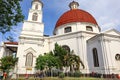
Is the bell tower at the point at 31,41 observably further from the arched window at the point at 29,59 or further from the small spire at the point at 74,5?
the small spire at the point at 74,5

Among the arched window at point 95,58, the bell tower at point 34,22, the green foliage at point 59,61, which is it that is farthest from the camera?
the bell tower at point 34,22

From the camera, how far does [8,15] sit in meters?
11.3

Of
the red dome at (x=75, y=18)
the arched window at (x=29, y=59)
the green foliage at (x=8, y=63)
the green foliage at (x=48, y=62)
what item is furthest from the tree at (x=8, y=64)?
the red dome at (x=75, y=18)

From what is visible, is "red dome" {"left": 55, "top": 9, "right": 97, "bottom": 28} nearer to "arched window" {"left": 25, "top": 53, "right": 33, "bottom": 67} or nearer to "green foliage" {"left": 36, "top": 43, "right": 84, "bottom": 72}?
"green foliage" {"left": 36, "top": 43, "right": 84, "bottom": 72}

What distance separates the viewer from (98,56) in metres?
23.7

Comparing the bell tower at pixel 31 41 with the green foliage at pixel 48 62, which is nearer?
the green foliage at pixel 48 62

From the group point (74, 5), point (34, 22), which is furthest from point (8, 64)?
point (74, 5)

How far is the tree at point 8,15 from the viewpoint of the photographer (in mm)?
10805

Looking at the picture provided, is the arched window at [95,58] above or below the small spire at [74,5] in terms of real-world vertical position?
below

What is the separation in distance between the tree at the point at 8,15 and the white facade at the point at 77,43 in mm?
14609

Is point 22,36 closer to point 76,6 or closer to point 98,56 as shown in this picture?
point 98,56

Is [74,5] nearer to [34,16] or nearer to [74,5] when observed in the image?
[74,5]

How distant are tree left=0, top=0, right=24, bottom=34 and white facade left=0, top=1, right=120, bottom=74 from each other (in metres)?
14.6

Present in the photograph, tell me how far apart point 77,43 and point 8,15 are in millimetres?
19203
